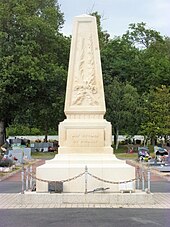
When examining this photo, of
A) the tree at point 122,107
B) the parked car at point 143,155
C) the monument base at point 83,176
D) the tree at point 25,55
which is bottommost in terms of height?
the parked car at point 143,155

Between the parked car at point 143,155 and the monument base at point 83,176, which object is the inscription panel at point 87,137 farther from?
the parked car at point 143,155

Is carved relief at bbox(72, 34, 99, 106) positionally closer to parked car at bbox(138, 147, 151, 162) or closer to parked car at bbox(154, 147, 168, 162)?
parked car at bbox(154, 147, 168, 162)

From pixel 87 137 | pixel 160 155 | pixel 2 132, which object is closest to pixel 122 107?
pixel 2 132

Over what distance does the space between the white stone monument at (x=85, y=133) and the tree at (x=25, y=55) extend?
29569 millimetres

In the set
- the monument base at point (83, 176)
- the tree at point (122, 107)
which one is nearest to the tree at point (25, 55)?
the tree at point (122, 107)

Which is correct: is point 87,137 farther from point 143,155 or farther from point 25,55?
point 25,55

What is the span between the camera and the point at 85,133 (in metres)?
17.2

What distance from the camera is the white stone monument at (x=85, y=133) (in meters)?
16.0

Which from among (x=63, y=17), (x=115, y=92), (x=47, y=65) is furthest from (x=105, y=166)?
(x=63, y=17)

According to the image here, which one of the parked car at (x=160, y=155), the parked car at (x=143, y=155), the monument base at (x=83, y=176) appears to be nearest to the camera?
the monument base at (x=83, y=176)

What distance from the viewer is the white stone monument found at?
52.4ft

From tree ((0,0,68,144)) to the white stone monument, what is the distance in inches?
1164
